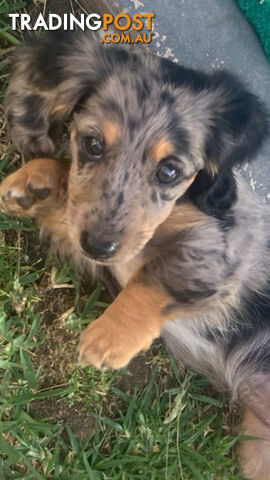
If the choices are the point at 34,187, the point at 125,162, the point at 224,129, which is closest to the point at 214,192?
the point at 224,129

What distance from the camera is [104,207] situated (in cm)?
205

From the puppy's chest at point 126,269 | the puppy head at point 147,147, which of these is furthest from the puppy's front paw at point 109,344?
the puppy head at point 147,147

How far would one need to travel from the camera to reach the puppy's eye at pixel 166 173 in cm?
214

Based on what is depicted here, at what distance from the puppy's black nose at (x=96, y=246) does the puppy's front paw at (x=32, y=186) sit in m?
0.52

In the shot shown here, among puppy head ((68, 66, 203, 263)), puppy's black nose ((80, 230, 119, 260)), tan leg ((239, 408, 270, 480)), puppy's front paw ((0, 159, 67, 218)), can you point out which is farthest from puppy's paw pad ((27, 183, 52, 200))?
tan leg ((239, 408, 270, 480))

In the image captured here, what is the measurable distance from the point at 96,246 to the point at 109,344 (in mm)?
561

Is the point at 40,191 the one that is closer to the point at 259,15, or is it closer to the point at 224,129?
the point at 224,129

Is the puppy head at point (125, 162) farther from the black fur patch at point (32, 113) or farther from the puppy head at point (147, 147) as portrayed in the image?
the black fur patch at point (32, 113)

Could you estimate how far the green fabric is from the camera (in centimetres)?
325

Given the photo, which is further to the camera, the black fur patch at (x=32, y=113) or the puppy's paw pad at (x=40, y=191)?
the puppy's paw pad at (x=40, y=191)

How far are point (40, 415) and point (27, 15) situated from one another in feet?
6.31

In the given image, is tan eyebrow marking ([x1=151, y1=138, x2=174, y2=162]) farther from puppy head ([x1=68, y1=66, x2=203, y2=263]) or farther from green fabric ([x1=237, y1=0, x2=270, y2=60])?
green fabric ([x1=237, y1=0, x2=270, y2=60])

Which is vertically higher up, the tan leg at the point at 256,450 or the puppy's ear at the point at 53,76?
the puppy's ear at the point at 53,76

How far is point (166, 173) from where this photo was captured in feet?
7.04
